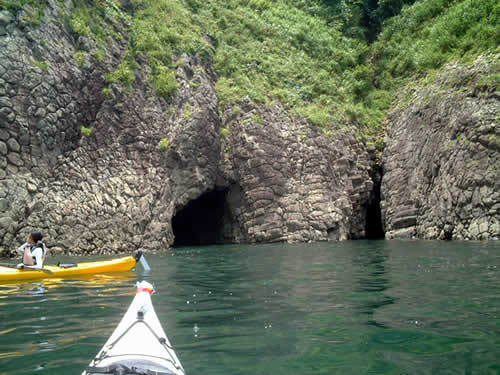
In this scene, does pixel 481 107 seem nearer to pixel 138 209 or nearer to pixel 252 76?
pixel 252 76

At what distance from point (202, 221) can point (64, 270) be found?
18.7 metres

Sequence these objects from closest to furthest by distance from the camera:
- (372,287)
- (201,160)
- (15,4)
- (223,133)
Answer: (372,287)
(15,4)
(201,160)
(223,133)

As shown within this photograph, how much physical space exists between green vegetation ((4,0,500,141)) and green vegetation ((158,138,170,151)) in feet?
7.45

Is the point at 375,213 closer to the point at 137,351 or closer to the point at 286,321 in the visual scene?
the point at 286,321

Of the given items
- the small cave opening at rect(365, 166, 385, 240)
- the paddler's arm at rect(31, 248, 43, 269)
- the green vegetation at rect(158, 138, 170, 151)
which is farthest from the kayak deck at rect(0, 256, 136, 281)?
the small cave opening at rect(365, 166, 385, 240)

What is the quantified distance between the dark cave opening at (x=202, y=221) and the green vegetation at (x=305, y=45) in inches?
252

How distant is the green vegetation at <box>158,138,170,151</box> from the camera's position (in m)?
21.2

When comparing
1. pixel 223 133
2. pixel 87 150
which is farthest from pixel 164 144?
pixel 223 133

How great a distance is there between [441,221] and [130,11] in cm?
2224

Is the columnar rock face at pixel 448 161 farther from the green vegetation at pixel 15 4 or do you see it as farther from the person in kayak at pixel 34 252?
the green vegetation at pixel 15 4

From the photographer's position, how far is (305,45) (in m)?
33.0

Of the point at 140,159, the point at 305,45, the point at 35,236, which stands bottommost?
the point at 35,236

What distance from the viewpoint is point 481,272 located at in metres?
8.44

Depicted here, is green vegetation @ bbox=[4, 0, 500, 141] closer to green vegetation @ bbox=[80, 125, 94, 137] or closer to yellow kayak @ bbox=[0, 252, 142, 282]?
green vegetation @ bbox=[80, 125, 94, 137]
